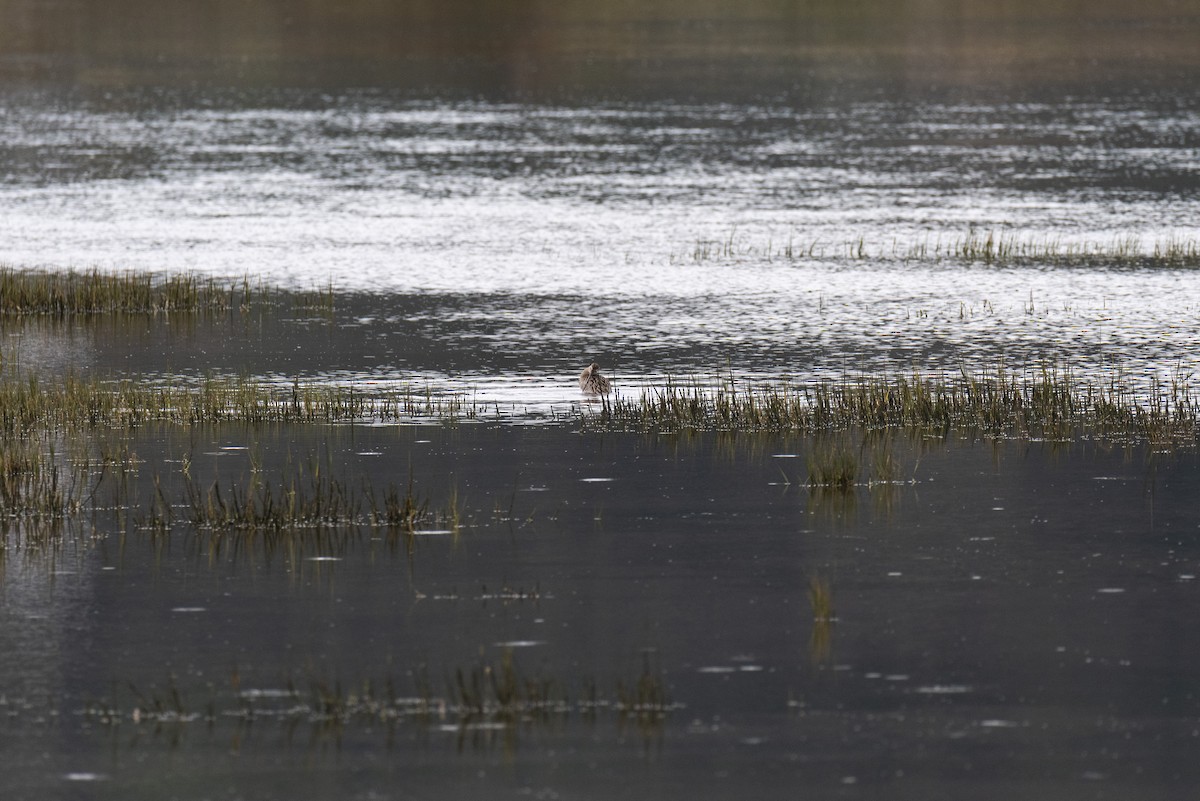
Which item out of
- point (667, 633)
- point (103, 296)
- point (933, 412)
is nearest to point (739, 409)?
point (933, 412)

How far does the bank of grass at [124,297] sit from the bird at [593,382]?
24.4 ft

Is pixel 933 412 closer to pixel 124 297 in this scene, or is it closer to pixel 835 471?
pixel 835 471

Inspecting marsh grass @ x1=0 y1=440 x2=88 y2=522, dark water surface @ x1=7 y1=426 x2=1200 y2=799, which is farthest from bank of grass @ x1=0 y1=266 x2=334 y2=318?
marsh grass @ x1=0 y1=440 x2=88 y2=522

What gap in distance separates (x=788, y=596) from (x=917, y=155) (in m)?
36.0

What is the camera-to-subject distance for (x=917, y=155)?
4731cm

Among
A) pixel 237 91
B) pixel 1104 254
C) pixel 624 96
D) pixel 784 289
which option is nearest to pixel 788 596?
pixel 784 289

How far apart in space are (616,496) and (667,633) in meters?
3.86

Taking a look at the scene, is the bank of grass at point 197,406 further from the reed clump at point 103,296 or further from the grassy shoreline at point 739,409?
the reed clump at point 103,296

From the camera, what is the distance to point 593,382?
19.7 meters

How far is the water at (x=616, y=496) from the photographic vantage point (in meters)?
9.96

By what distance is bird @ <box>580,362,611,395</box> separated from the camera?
19625 millimetres

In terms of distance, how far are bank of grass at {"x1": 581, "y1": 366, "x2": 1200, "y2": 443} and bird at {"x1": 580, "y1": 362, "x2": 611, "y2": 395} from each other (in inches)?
17.1

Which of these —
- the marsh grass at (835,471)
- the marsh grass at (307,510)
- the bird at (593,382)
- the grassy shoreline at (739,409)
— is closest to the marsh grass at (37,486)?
the marsh grass at (307,510)

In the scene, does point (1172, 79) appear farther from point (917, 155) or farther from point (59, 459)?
point (59, 459)
